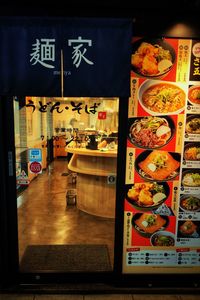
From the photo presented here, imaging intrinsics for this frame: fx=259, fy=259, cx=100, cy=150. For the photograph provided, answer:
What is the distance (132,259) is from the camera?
3.58m

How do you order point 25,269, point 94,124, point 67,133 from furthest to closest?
1. point 94,124
2. point 67,133
3. point 25,269

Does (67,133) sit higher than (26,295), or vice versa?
(67,133)

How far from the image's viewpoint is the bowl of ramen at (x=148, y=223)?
353 centimetres

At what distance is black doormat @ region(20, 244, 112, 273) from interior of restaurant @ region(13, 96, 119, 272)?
0.03 m

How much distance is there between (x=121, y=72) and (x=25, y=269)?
305 centimetres

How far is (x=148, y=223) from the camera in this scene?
355 centimetres

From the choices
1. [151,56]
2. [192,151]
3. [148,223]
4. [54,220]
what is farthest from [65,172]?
[151,56]

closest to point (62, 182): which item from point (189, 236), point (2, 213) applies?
point (2, 213)

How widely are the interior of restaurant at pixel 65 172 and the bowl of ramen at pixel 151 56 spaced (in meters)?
0.54

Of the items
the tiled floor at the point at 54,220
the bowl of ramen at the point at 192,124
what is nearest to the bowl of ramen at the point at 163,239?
the tiled floor at the point at 54,220

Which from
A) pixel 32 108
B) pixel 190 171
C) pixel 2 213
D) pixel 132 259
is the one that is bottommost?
pixel 132 259

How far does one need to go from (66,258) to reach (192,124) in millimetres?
2776

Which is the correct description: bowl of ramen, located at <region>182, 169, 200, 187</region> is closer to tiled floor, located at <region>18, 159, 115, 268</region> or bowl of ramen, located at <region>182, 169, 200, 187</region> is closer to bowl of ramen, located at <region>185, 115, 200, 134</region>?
bowl of ramen, located at <region>185, 115, 200, 134</region>

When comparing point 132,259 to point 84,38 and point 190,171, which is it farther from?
point 84,38
